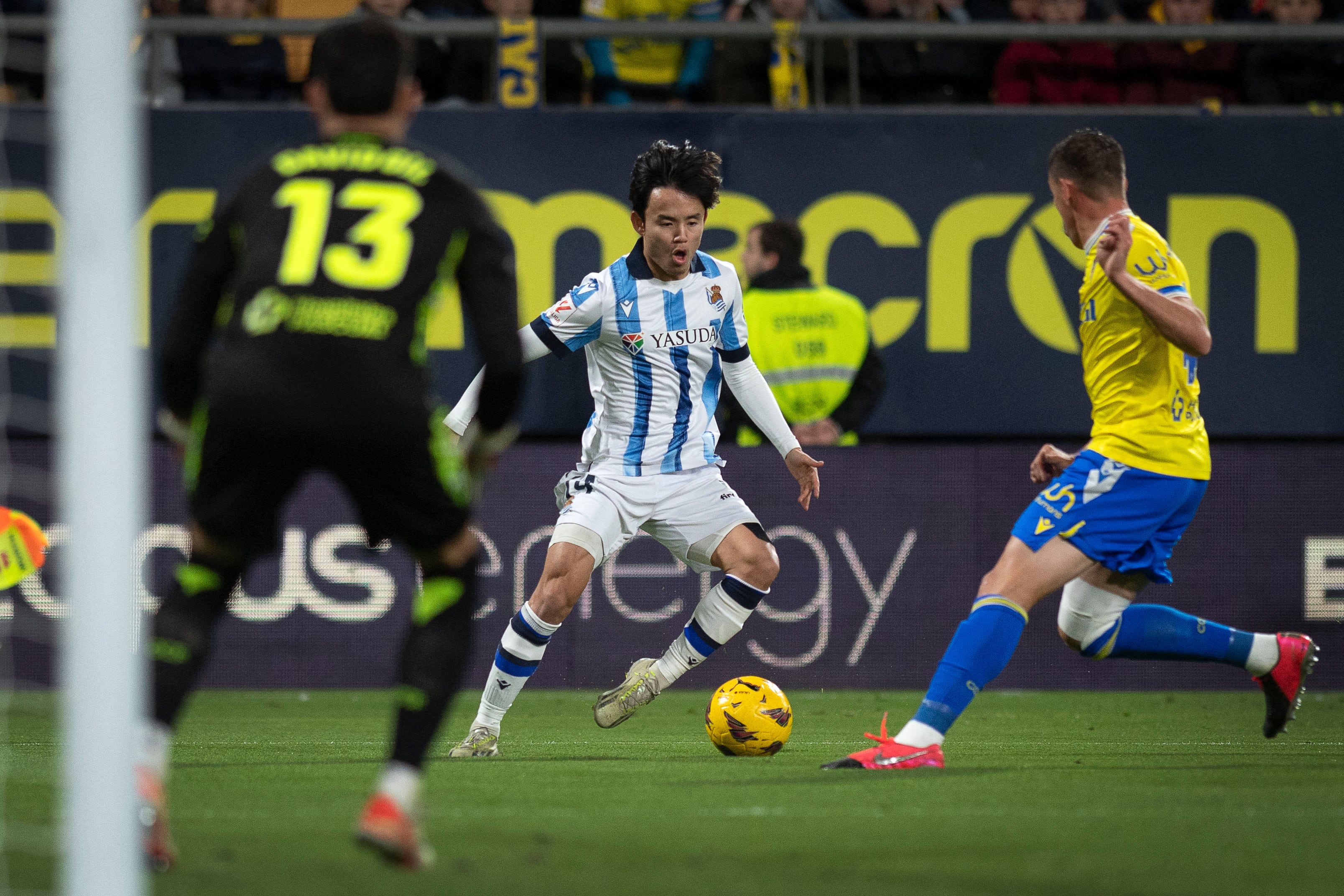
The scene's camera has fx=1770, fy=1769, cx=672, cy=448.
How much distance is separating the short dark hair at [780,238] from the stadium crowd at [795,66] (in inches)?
51.4

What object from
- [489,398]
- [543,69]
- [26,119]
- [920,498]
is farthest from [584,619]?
[489,398]

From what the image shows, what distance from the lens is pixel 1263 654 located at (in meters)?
5.96

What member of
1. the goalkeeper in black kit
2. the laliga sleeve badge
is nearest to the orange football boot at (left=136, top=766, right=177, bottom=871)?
the goalkeeper in black kit

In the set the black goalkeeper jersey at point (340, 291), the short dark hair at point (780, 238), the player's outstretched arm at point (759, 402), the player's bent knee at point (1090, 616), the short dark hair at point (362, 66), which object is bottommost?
the player's bent knee at point (1090, 616)

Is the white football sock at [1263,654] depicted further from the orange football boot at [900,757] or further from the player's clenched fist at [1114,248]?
the player's clenched fist at [1114,248]

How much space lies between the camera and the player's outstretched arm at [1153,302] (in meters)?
5.22

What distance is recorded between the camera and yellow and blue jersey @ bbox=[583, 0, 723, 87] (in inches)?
410

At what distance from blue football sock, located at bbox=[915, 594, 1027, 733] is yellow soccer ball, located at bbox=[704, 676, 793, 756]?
2.92ft

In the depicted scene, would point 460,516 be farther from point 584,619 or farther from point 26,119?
point 26,119

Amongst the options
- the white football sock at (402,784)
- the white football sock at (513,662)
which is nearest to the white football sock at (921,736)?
the white football sock at (513,662)

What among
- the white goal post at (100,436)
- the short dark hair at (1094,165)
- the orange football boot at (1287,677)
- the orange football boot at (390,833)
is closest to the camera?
the white goal post at (100,436)

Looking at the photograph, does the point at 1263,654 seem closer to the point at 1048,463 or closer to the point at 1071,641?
the point at 1071,641

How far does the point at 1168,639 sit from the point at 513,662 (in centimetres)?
226

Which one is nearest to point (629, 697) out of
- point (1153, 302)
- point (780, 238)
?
point (1153, 302)
